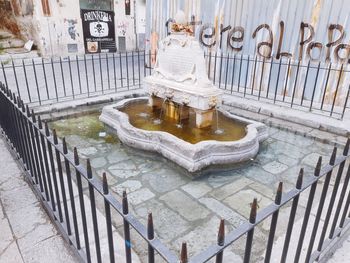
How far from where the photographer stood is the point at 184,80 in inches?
204

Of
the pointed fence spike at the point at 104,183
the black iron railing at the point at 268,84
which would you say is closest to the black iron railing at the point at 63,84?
A: the black iron railing at the point at 268,84

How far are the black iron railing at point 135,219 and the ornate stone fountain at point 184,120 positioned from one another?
4.45 ft

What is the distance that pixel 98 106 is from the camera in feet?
23.3

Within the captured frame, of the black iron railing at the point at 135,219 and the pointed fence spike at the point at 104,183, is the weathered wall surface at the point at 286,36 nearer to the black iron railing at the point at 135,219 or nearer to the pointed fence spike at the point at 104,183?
the black iron railing at the point at 135,219

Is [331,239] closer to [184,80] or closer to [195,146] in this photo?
[195,146]

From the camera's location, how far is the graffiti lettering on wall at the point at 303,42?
247 inches

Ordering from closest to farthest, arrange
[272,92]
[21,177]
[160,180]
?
[21,177] → [160,180] → [272,92]

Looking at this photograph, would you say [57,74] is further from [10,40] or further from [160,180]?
[160,180]

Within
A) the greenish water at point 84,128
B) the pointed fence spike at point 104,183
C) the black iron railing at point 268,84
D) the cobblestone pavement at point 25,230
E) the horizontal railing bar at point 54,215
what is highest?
the pointed fence spike at point 104,183

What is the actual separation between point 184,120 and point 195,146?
1523 millimetres

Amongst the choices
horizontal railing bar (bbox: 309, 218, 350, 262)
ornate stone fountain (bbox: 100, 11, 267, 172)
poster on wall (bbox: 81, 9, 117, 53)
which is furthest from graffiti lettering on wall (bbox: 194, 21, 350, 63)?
poster on wall (bbox: 81, 9, 117, 53)

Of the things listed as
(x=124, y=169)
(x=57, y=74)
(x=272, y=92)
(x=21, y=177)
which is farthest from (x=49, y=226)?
(x=57, y=74)

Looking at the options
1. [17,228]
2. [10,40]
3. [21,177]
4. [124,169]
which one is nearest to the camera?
[17,228]

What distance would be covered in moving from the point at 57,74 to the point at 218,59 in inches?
233
